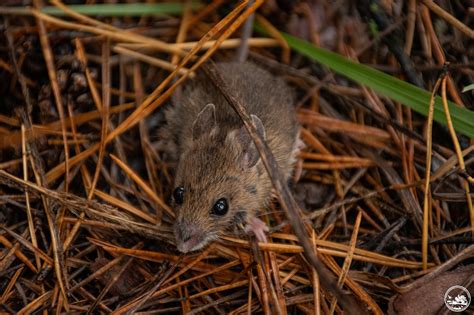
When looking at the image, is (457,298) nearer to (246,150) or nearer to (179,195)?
(246,150)

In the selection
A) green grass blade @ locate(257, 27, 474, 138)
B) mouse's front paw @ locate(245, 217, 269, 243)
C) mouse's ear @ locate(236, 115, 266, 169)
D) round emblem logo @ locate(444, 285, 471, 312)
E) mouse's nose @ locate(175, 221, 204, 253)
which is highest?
green grass blade @ locate(257, 27, 474, 138)

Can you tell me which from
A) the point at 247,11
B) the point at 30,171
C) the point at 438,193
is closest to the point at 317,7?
the point at 247,11

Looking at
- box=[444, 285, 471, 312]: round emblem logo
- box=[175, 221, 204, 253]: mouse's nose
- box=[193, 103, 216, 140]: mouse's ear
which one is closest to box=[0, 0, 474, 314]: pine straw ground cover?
box=[444, 285, 471, 312]: round emblem logo

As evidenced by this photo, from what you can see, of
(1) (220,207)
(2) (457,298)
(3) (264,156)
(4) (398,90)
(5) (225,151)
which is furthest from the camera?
(4) (398,90)

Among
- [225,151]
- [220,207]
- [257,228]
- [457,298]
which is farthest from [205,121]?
[457,298]

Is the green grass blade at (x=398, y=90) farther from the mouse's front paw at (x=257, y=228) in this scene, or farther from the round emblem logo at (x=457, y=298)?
the mouse's front paw at (x=257, y=228)

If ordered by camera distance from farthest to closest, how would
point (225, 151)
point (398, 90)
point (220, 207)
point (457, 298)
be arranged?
point (398, 90) → point (225, 151) → point (220, 207) → point (457, 298)

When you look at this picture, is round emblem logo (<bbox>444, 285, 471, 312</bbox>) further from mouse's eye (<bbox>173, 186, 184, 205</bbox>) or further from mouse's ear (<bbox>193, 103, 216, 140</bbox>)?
mouse's ear (<bbox>193, 103, 216, 140</bbox>)
